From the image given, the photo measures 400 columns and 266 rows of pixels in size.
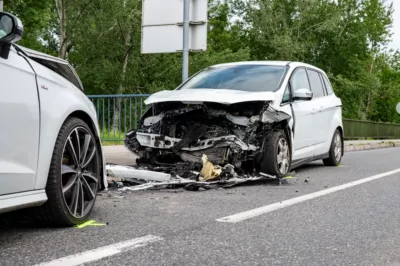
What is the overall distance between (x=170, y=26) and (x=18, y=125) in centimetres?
715

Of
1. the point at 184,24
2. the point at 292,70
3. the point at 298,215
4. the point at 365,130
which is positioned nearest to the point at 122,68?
the point at 365,130

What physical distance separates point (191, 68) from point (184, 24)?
26.5 metres

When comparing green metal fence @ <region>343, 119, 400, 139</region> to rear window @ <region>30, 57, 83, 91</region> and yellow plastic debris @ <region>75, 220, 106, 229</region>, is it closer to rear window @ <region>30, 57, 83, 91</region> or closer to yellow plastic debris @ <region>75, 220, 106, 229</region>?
rear window @ <region>30, 57, 83, 91</region>

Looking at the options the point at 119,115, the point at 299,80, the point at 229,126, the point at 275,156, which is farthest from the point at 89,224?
the point at 119,115

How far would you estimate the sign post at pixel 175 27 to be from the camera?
979 centimetres

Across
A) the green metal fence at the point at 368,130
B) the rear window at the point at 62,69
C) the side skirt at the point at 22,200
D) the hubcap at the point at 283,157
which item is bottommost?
the green metal fence at the point at 368,130

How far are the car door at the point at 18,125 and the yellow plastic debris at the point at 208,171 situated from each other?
3126 millimetres

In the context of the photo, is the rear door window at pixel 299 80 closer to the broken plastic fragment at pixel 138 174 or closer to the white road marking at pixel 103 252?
the broken plastic fragment at pixel 138 174

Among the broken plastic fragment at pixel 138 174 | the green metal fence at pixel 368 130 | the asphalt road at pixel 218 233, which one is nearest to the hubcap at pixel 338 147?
the asphalt road at pixel 218 233

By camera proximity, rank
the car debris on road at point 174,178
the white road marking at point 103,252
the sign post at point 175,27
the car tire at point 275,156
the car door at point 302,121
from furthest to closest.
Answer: the sign post at point 175,27 → the car door at point 302,121 → the car tire at point 275,156 → the car debris on road at point 174,178 → the white road marking at point 103,252

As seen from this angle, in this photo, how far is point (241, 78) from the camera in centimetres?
745

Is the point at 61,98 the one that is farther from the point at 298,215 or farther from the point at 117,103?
the point at 117,103

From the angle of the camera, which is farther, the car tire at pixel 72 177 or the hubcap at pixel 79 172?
the hubcap at pixel 79 172

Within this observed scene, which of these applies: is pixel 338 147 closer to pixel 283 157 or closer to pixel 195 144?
pixel 283 157
